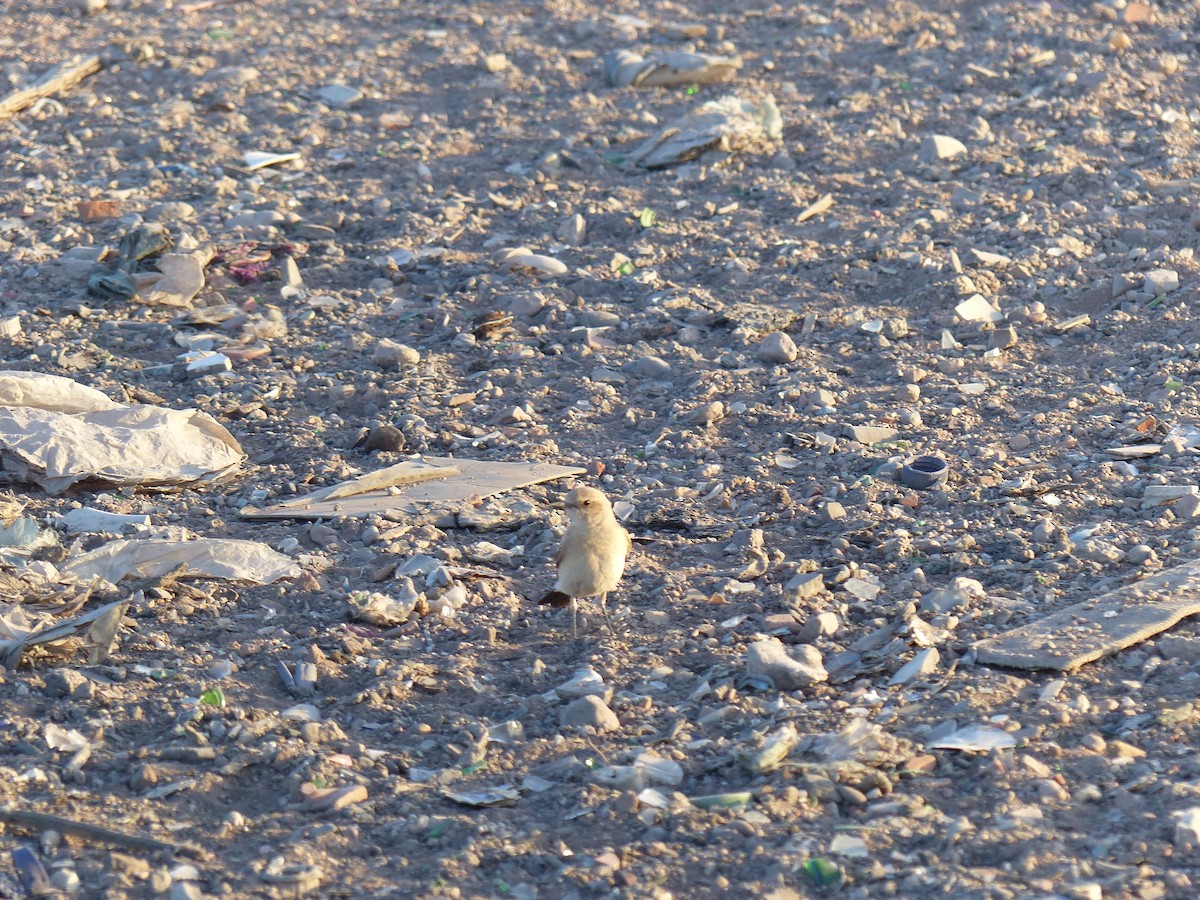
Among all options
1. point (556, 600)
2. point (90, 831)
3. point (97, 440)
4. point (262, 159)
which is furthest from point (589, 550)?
point (262, 159)

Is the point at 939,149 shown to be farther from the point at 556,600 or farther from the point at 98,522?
the point at 98,522

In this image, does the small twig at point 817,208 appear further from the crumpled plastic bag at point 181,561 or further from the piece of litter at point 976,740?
the piece of litter at point 976,740

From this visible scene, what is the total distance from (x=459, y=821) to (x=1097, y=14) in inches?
300

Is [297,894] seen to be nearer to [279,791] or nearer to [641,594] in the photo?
[279,791]

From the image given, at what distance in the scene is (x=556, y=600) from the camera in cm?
402

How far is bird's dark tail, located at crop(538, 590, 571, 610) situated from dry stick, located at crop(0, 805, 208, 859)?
1364mm

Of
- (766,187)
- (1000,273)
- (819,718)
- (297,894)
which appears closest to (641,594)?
(819,718)

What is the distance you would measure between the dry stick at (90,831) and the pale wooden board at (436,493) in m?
1.67

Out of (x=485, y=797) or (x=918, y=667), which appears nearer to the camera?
(x=485, y=797)

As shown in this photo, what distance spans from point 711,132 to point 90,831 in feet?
17.4

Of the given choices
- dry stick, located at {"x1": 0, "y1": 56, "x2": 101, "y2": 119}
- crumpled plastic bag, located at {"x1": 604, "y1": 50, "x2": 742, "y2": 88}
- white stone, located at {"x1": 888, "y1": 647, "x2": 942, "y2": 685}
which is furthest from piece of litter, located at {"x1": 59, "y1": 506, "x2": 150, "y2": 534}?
crumpled plastic bag, located at {"x1": 604, "y1": 50, "x2": 742, "y2": 88}

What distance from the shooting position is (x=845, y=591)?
13.2 feet

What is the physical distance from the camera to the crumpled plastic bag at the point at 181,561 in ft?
13.3

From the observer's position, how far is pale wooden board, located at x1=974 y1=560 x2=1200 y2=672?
11.6 feet
